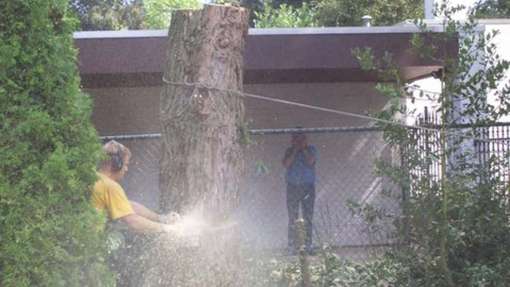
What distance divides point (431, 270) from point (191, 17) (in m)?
2.55

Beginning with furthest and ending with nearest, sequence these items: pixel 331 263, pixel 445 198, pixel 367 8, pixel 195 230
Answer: pixel 367 8
pixel 331 263
pixel 445 198
pixel 195 230

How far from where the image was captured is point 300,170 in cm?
943

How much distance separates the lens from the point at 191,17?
5148 millimetres

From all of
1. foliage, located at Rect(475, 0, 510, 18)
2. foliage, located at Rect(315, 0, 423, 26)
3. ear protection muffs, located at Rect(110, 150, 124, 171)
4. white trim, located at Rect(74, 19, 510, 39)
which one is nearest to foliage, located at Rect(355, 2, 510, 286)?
foliage, located at Rect(475, 0, 510, 18)

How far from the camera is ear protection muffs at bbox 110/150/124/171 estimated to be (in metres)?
5.11

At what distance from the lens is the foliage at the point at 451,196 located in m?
5.87

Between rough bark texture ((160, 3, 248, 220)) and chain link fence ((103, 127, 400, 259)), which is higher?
rough bark texture ((160, 3, 248, 220))

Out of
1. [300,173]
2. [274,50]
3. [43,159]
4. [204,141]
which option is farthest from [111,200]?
[274,50]

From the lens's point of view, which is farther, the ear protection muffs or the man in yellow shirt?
the ear protection muffs

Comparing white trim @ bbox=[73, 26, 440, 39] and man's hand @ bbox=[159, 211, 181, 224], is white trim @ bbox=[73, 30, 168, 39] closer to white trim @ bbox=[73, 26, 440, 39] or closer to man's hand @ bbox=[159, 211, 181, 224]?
white trim @ bbox=[73, 26, 440, 39]

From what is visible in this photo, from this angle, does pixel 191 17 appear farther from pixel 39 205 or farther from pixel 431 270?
pixel 431 270

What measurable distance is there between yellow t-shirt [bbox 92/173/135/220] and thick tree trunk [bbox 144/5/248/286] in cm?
36

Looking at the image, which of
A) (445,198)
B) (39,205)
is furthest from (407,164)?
(39,205)

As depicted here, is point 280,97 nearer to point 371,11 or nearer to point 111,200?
point 111,200
